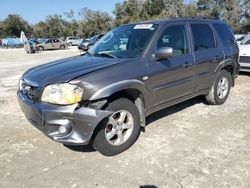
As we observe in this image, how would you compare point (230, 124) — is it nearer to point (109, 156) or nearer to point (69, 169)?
point (109, 156)

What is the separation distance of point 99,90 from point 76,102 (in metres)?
0.32

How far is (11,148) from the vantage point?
445cm

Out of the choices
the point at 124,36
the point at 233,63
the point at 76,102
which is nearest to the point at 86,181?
the point at 76,102

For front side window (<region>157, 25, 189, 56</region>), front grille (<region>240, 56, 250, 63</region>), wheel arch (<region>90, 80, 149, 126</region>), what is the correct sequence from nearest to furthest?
wheel arch (<region>90, 80, 149, 126</region>) → front side window (<region>157, 25, 189, 56</region>) → front grille (<region>240, 56, 250, 63</region>)

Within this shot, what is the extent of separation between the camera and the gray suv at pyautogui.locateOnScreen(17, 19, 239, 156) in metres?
3.63

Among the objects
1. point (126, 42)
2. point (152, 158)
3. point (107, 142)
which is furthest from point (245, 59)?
point (107, 142)

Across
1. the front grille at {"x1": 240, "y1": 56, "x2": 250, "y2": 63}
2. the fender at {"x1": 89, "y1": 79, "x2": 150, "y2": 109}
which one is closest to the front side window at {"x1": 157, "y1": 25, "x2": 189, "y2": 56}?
the fender at {"x1": 89, "y1": 79, "x2": 150, "y2": 109}

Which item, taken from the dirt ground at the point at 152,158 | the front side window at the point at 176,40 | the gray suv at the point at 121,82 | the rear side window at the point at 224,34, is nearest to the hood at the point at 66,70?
the gray suv at the point at 121,82

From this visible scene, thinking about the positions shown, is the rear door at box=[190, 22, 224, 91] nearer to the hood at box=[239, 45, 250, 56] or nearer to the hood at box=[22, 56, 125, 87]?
the hood at box=[22, 56, 125, 87]

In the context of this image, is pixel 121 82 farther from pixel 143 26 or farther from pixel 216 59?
pixel 216 59

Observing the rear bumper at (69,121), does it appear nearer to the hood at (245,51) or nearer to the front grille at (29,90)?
the front grille at (29,90)

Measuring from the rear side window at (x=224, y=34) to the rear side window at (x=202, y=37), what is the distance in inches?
12.7

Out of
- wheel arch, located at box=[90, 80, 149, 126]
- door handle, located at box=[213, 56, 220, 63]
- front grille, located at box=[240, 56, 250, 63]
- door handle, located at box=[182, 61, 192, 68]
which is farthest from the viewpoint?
front grille, located at box=[240, 56, 250, 63]

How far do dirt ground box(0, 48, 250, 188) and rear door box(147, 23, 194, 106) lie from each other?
646mm
